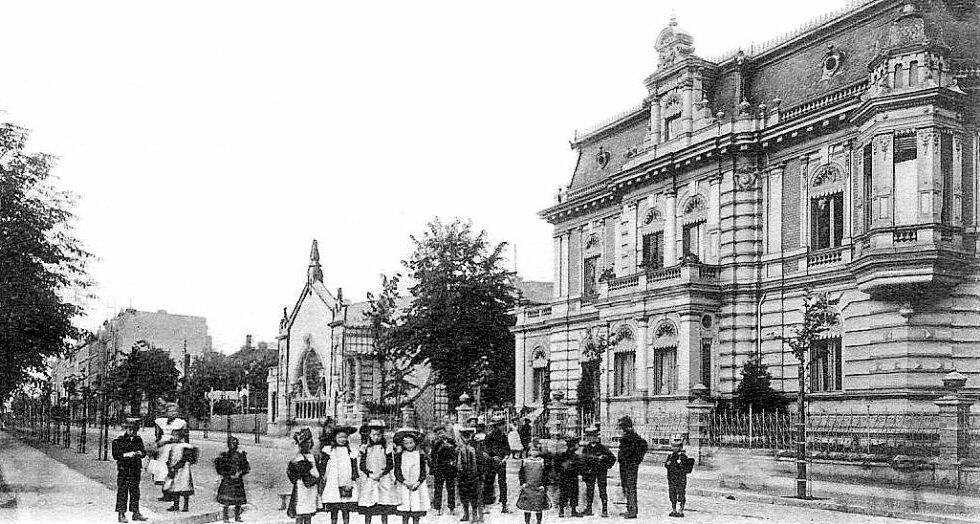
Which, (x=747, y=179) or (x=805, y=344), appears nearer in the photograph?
(x=805, y=344)

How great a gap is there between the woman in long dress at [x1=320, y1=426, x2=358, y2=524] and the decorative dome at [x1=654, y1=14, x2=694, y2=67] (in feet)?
68.2

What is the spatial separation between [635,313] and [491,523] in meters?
15.6

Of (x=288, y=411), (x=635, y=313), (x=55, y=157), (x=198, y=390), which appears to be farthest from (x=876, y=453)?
(x=198, y=390)

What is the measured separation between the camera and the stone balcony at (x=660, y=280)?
28250 mm

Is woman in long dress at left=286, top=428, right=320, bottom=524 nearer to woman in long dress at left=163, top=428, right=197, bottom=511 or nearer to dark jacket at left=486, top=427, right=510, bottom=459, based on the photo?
woman in long dress at left=163, top=428, right=197, bottom=511

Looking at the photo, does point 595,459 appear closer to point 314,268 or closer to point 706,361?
point 706,361

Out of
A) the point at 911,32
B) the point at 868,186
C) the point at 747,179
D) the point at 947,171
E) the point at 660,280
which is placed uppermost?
the point at 911,32

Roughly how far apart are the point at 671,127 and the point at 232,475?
66.7 feet

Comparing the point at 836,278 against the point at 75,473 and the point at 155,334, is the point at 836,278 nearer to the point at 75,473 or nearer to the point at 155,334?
the point at 75,473

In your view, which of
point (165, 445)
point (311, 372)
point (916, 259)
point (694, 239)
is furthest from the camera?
point (311, 372)

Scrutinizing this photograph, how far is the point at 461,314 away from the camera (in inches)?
1638

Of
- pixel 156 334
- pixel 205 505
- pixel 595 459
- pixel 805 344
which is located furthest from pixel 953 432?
pixel 156 334

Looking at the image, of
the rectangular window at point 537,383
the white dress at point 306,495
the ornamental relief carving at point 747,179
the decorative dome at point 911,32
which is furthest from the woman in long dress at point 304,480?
the rectangular window at point 537,383

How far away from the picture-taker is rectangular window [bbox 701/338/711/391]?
28.3 meters
